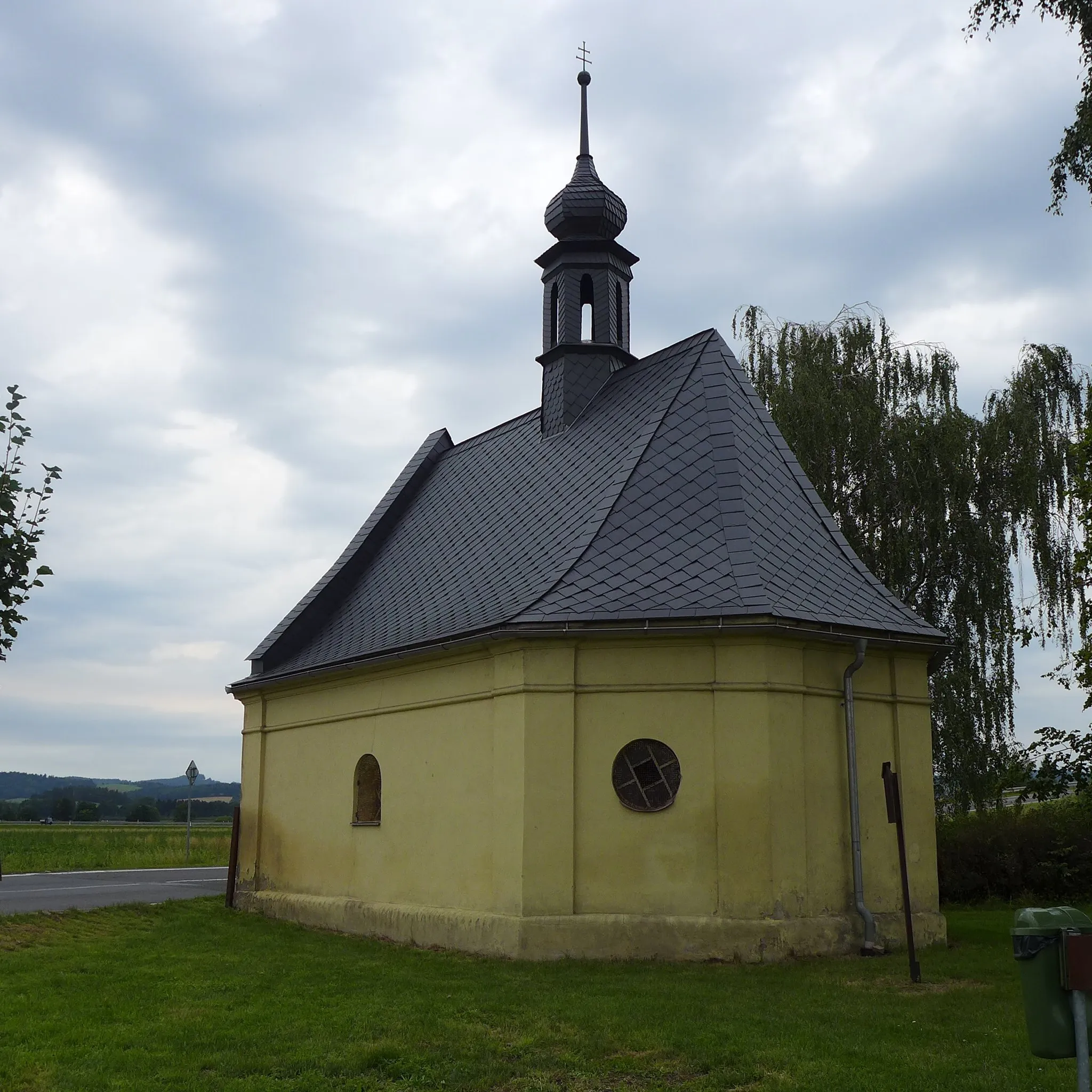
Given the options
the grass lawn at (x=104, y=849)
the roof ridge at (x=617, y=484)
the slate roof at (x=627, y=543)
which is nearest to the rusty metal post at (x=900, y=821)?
the slate roof at (x=627, y=543)

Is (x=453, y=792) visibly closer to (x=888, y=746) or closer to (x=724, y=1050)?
(x=888, y=746)

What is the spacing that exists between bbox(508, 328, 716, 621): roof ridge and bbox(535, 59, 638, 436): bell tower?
8.03 feet

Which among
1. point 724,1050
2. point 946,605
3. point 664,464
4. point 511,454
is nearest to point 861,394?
point 946,605

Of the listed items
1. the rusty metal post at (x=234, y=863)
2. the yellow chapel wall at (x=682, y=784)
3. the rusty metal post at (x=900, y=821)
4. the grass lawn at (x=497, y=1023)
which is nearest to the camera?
the grass lawn at (x=497, y=1023)

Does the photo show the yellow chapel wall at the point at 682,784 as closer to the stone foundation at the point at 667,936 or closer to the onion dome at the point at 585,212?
the stone foundation at the point at 667,936

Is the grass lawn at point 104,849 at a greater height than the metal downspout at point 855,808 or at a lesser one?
lesser

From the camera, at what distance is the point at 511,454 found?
18.9 metres

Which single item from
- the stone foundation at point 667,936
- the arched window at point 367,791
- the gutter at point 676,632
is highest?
the gutter at point 676,632

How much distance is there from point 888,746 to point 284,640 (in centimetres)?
954

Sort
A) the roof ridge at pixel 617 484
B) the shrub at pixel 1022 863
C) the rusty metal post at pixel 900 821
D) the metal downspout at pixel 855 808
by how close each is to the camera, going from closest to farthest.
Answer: the rusty metal post at pixel 900 821 < the metal downspout at pixel 855 808 < the roof ridge at pixel 617 484 < the shrub at pixel 1022 863

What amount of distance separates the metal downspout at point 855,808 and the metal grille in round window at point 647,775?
1987 millimetres

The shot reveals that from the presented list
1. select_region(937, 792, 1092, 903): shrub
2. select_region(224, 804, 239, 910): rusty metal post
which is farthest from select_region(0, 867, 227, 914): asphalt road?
select_region(937, 792, 1092, 903): shrub

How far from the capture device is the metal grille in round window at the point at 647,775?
39.9ft

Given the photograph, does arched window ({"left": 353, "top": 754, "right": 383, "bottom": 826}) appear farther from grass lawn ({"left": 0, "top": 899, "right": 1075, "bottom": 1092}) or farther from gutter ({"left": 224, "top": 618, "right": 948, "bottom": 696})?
grass lawn ({"left": 0, "top": 899, "right": 1075, "bottom": 1092})
